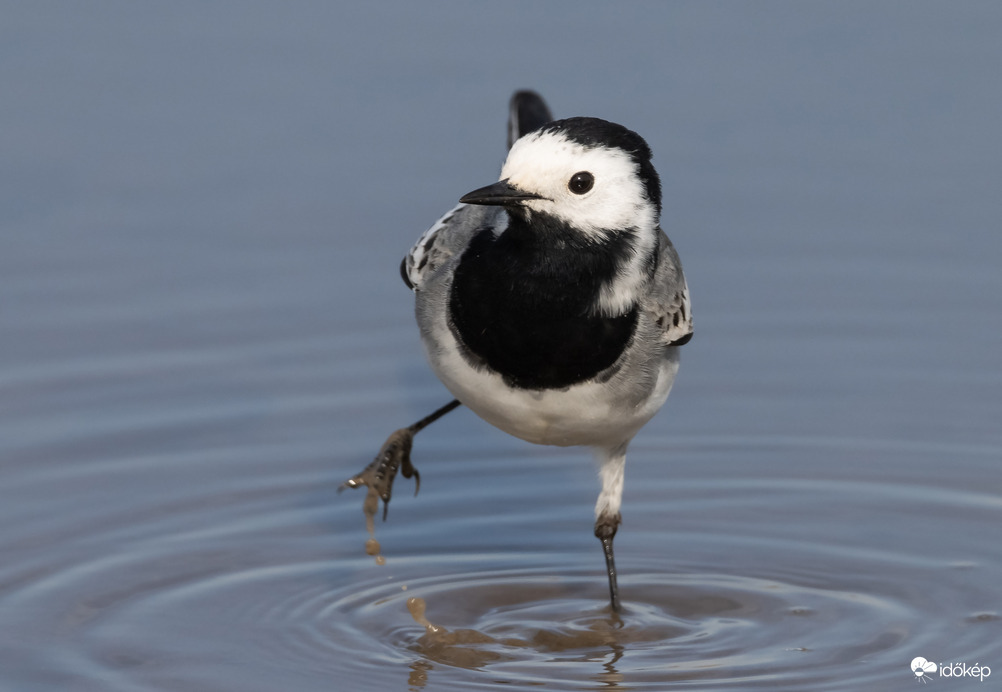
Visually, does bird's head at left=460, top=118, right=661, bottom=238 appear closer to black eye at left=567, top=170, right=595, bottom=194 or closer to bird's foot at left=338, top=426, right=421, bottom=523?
black eye at left=567, top=170, right=595, bottom=194

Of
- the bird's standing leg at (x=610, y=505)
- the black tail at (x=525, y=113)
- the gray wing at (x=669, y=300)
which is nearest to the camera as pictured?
the gray wing at (x=669, y=300)

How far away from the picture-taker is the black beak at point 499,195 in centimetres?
738

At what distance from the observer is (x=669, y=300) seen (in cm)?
841

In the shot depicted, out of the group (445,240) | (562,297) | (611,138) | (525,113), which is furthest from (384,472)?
(525,113)

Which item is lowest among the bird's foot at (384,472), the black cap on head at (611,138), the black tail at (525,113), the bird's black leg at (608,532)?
the bird's black leg at (608,532)

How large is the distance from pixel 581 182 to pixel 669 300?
1047mm

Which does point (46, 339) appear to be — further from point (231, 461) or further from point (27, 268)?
point (231, 461)

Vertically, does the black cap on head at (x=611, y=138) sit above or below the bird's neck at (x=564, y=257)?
above

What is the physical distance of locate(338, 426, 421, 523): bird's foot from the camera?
9102mm

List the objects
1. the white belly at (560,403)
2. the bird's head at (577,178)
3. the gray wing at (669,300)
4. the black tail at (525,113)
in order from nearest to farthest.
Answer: the bird's head at (577,178) → the white belly at (560,403) → the gray wing at (669,300) → the black tail at (525,113)

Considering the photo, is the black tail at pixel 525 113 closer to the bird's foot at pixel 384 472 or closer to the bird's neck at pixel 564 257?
the bird's foot at pixel 384 472

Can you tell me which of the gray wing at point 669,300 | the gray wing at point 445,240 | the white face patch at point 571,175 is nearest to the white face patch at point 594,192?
the white face patch at point 571,175

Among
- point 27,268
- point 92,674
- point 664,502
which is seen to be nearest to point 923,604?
point 664,502

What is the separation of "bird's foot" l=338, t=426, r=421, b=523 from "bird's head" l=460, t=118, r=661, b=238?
6.80 feet
